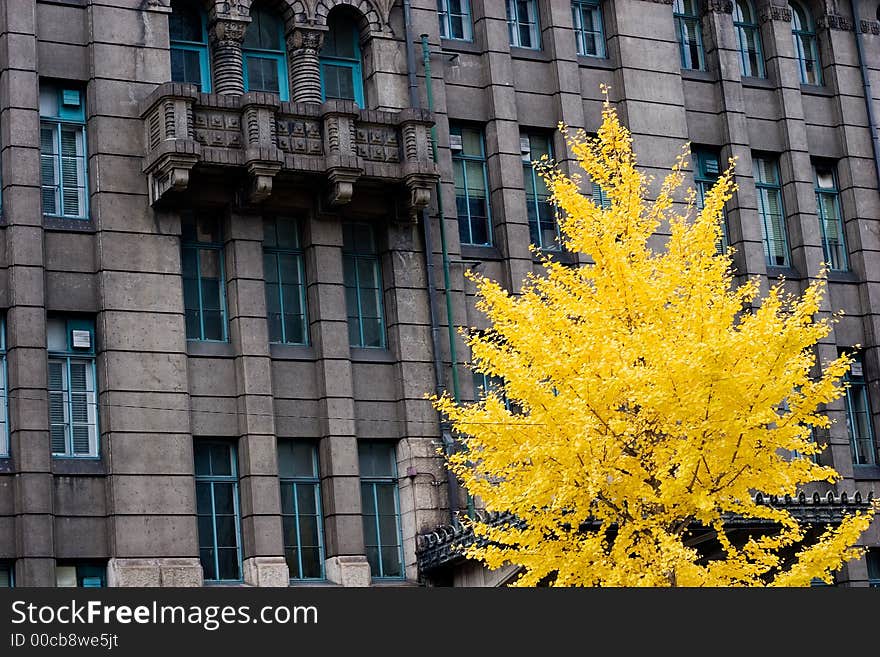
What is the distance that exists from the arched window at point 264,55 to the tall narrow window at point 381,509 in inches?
287

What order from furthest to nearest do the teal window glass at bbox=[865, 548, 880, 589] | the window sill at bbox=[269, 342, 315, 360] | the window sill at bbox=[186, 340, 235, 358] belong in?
the teal window glass at bbox=[865, 548, 880, 589], the window sill at bbox=[269, 342, 315, 360], the window sill at bbox=[186, 340, 235, 358]

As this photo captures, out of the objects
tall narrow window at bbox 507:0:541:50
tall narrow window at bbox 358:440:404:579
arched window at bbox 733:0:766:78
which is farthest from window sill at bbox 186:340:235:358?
arched window at bbox 733:0:766:78

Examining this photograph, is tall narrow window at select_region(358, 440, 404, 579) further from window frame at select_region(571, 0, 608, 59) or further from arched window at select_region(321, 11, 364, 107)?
window frame at select_region(571, 0, 608, 59)

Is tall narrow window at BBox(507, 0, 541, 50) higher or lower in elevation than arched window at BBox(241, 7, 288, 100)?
higher

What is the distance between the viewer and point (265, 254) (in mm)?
31281

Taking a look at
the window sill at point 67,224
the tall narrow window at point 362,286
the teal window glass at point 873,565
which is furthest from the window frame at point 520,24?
the teal window glass at point 873,565

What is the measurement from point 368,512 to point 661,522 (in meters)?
8.78

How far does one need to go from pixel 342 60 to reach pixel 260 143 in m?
4.02

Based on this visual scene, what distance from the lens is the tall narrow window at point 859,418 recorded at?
36.2 m

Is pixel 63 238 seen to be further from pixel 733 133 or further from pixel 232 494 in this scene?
pixel 733 133

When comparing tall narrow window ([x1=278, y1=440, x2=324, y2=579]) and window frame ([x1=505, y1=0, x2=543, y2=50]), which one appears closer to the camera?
tall narrow window ([x1=278, y1=440, x2=324, y2=579])

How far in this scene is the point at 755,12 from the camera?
38219mm

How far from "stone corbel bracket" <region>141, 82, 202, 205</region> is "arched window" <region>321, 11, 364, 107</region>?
392cm

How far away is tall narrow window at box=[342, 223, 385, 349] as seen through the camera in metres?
31.8
